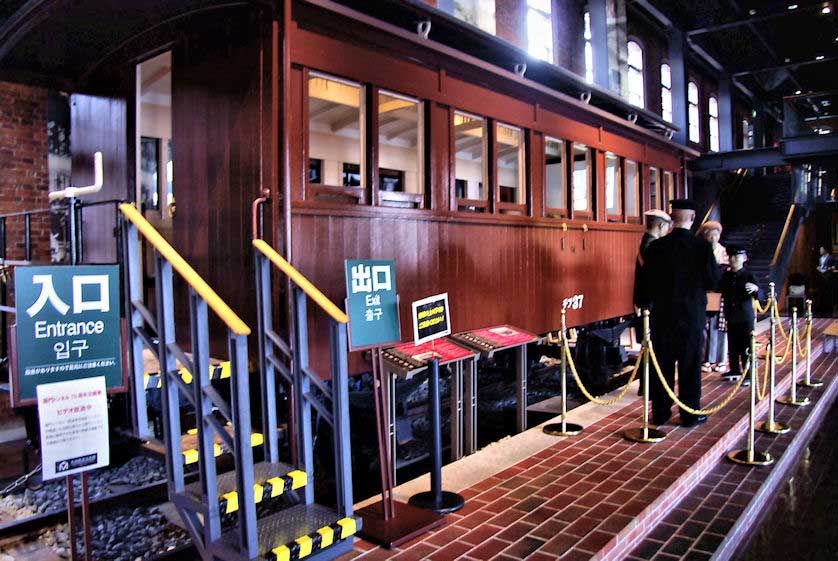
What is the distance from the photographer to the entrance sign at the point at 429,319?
470cm

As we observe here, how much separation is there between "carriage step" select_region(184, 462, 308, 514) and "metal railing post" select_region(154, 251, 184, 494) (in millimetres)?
153

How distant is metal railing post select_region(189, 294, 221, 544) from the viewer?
9.30 feet

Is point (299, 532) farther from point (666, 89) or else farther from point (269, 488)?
point (666, 89)

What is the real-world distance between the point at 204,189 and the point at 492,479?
3.24m

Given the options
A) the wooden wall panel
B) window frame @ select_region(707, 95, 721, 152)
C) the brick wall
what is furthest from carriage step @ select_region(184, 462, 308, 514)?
window frame @ select_region(707, 95, 721, 152)

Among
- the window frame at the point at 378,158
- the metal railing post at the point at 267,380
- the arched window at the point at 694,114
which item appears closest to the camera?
the metal railing post at the point at 267,380

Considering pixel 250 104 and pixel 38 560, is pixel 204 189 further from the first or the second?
pixel 38 560

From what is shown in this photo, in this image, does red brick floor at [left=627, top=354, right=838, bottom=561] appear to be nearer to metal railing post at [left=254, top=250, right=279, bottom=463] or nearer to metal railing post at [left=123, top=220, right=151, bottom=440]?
metal railing post at [left=254, top=250, right=279, bottom=463]

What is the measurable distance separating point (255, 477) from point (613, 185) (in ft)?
24.7

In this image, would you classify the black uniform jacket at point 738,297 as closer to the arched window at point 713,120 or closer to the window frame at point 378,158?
the window frame at point 378,158

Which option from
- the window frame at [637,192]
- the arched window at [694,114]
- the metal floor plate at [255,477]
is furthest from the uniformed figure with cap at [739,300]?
the arched window at [694,114]

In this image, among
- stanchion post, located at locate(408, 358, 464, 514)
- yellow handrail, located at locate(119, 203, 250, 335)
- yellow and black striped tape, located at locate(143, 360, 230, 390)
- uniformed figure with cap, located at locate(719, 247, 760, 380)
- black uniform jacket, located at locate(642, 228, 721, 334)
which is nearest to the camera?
yellow handrail, located at locate(119, 203, 250, 335)

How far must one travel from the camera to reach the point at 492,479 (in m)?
4.36

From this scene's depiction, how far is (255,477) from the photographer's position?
3.29m
